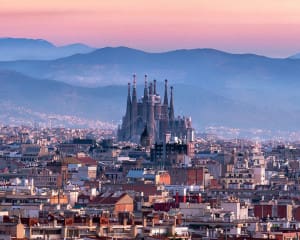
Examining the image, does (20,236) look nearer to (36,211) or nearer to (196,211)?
(36,211)

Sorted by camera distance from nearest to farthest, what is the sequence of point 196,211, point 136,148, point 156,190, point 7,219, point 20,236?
1. point 20,236
2. point 7,219
3. point 196,211
4. point 156,190
5. point 136,148

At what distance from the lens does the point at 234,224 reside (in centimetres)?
7838

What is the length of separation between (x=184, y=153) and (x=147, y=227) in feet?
299

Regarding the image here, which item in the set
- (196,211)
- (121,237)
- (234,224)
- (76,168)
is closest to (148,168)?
(76,168)

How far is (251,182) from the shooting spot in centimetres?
13825

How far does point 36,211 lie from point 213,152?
105m

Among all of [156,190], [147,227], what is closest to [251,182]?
[156,190]

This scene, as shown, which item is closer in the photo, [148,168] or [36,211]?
[36,211]

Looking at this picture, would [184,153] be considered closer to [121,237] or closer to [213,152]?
[213,152]

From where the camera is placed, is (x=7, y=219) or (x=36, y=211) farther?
(x=36, y=211)

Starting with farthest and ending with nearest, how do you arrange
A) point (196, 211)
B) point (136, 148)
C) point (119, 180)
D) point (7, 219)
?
point (136, 148)
point (119, 180)
point (196, 211)
point (7, 219)

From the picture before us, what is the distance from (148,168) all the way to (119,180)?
48.7ft

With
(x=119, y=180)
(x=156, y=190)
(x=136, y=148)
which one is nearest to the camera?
(x=156, y=190)

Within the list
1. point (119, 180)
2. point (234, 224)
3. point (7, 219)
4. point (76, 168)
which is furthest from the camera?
point (76, 168)
